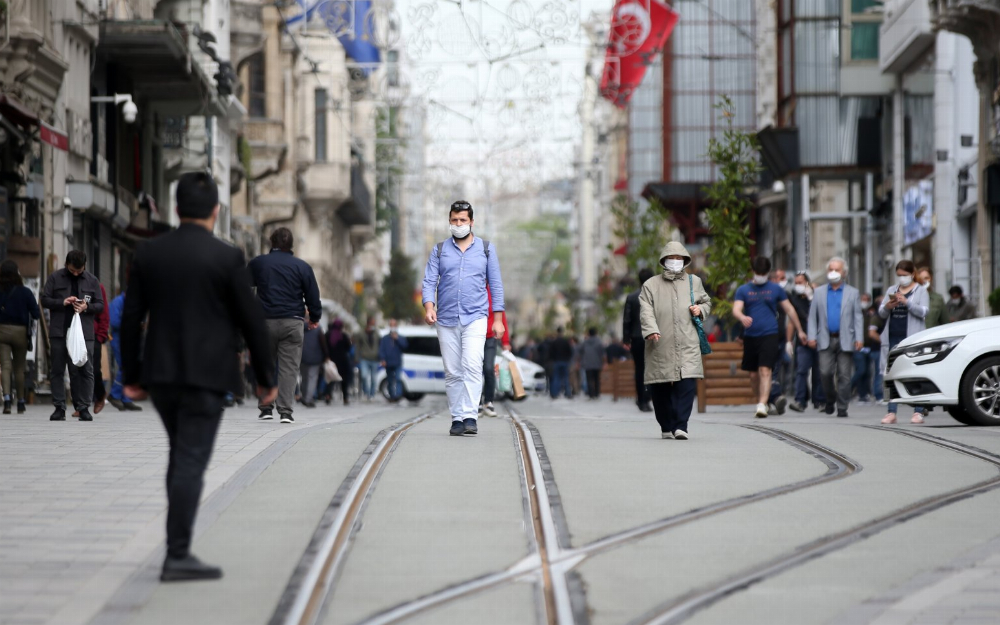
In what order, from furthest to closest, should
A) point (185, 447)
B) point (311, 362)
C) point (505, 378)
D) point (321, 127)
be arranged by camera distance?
point (321, 127), point (311, 362), point (505, 378), point (185, 447)

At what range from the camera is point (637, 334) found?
63.7 ft

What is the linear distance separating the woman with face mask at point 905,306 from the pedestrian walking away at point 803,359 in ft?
3.13

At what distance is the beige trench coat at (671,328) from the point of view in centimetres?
1334

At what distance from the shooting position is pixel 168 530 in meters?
6.77

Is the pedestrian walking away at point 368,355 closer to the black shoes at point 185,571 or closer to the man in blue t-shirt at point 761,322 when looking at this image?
the man in blue t-shirt at point 761,322

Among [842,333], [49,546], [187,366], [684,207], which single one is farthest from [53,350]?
[684,207]

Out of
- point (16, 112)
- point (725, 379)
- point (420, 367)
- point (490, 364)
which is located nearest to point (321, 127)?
point (420, 367)

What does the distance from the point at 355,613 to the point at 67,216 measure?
75.6 feet

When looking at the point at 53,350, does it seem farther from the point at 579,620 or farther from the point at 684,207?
the point at 684,207

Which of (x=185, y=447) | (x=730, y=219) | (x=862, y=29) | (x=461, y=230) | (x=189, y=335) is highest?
(x=862, y=29)

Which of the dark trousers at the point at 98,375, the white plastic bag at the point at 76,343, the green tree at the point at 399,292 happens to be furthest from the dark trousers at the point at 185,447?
the green tree at the point at 399,292

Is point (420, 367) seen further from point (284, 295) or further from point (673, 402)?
point (673, 402)

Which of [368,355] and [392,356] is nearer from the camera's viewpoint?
[392,356]

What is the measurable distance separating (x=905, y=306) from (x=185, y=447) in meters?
12.7
